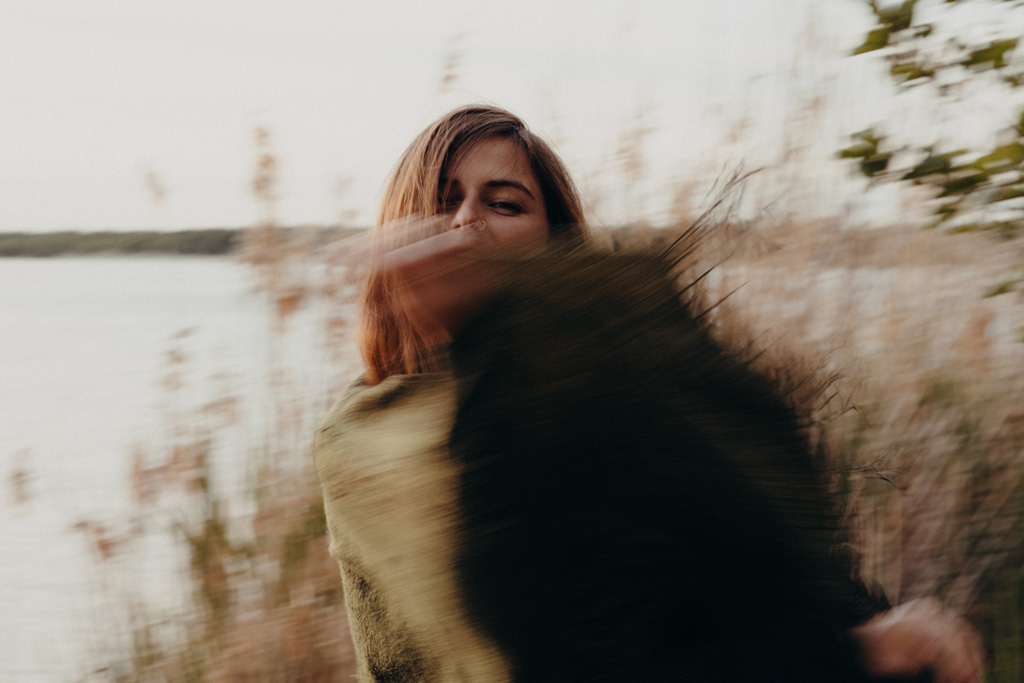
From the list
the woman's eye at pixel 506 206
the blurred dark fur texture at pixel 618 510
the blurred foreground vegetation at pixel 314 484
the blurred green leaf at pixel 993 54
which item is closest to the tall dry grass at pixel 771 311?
the blurred foreground vegetation at pixel 314 484

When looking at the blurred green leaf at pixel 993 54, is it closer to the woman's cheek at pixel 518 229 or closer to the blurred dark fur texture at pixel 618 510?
the woman's cheek at pixel 518 229

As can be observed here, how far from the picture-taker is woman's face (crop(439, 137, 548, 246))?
3.97 ft

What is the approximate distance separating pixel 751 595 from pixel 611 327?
30 cm

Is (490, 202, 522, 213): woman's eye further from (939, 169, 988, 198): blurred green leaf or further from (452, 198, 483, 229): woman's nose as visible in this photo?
(939, 169, 988, 198): blurred green leaf

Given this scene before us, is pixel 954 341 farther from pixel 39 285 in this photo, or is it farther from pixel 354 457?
pixel 39 285

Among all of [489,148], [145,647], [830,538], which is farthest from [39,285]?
[830,538]

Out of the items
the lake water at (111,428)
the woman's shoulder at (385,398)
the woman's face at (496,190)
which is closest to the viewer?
the woman's shoulder at (385,398)

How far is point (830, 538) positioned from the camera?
2.63ft

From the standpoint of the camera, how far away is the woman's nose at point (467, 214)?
110cm

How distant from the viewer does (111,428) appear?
2.52m

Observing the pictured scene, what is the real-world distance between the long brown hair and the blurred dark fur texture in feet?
0.93

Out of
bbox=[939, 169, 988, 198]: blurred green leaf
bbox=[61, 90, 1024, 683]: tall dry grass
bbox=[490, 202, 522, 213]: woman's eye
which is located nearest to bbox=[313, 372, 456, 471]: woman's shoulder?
bbox=[490, 202, 522, 213]: woman's eye

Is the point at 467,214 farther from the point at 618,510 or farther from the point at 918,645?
the point at 918,645

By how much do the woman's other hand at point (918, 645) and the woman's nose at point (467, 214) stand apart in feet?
2.32
